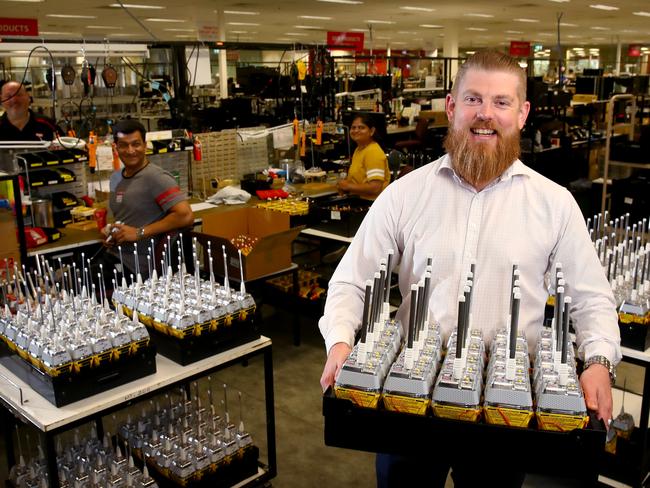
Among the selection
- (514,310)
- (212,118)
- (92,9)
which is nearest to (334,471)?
(514,310)

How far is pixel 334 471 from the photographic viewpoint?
3.16 meters

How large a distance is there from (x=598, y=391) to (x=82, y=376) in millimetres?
1672

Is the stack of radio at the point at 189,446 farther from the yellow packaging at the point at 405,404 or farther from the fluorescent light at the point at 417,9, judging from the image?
the fluorescent light at the point at 417,9

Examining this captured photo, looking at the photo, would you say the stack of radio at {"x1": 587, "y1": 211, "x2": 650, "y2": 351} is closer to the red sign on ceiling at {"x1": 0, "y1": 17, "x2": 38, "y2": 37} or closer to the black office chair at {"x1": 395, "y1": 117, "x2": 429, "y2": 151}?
the black office chair at {"x1": 395, "y1": 117, "x2": 429, "y2": 151}

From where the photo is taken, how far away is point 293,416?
3672 millimetres

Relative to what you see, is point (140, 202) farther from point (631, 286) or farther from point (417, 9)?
point (417, 9)

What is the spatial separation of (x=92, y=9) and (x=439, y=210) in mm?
13961

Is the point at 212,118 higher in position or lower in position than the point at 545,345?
higher

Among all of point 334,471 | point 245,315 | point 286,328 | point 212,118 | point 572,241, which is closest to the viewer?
point 572,241

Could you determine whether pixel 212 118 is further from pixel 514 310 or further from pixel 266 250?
pixel 514 310

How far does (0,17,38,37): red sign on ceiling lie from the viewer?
1271 centimetres

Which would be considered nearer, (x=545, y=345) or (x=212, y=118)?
(x=545, y=345)

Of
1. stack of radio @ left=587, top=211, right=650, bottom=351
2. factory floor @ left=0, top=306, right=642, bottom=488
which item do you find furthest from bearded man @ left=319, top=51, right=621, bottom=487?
factory floor @ left=0, top=306, right=642, bottom=488

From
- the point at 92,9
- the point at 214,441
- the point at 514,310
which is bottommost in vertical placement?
the point at 214,441
